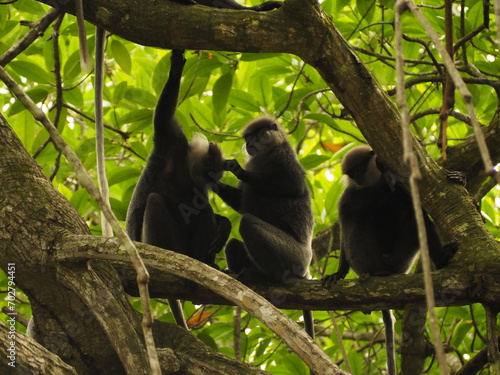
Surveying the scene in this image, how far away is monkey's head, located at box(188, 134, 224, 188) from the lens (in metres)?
5.21

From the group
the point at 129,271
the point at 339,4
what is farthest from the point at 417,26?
the point at 129,271

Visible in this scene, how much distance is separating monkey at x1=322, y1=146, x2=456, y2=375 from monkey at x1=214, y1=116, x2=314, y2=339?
413mm

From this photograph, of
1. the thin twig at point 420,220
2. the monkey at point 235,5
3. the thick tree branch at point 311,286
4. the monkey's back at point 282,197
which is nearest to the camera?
the thin twig at point 420,220

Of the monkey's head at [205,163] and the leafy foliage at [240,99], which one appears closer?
the leafy foliage at [240,99]

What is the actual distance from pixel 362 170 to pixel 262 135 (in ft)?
3.28

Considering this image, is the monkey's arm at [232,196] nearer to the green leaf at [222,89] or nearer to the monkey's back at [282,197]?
the monkey's back at [282,197]

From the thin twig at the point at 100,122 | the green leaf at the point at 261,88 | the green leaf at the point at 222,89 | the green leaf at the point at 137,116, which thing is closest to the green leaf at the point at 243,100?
the green leaf at the point at 261,88

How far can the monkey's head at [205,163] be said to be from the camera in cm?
521

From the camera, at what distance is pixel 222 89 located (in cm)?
475

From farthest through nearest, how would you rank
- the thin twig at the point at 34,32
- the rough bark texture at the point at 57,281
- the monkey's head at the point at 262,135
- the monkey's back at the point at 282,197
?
the monkey's head at the point at 262,135 < the monkey's back at the point at 282,197 < the thin twig at the point at 34,32 < the rough bark texture at the point at 57,281

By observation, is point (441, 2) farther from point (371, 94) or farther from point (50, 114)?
point (50, 114)

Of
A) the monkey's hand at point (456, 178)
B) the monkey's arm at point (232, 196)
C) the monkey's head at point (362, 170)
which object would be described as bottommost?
the monkey's hand at point (456, 178)

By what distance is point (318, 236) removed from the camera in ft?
20.6

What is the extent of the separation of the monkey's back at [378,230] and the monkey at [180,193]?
0.98m
